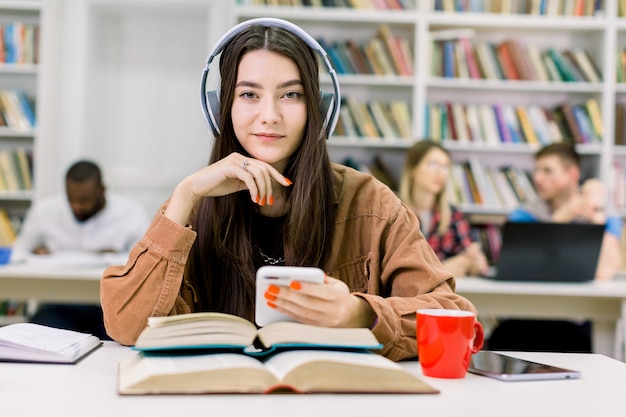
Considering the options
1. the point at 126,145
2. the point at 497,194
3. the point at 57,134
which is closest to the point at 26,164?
the point at 57,134

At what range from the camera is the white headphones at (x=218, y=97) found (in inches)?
56.7

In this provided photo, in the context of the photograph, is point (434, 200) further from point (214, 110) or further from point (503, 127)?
point (214, 110)

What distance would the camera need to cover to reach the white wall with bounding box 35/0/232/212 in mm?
4793

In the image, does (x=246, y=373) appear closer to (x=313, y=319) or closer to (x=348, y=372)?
(x=348, y=372)

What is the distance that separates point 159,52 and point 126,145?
65 cm

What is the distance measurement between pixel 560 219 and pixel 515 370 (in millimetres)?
2497

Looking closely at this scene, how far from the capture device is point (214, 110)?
1528 millimetres

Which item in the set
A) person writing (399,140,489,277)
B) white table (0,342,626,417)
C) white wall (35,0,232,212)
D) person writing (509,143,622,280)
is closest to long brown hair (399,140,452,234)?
person writing (399,140,489,277)

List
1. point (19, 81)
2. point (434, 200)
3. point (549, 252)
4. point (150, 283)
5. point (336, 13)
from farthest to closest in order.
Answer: point (19, 81) → point (336, 13) → point (434, 200) → point (549, 252) → point (150, 283)

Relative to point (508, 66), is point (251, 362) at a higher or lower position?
lower

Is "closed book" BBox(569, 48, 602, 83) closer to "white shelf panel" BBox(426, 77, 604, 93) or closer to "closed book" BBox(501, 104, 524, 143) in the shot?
"white shelf panel" BBox(426, 77, 604, 93)

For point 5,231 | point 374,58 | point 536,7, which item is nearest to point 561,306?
point 374,58

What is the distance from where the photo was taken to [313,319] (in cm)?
112

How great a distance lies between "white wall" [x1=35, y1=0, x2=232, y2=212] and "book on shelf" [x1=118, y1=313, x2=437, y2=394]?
377 cm
